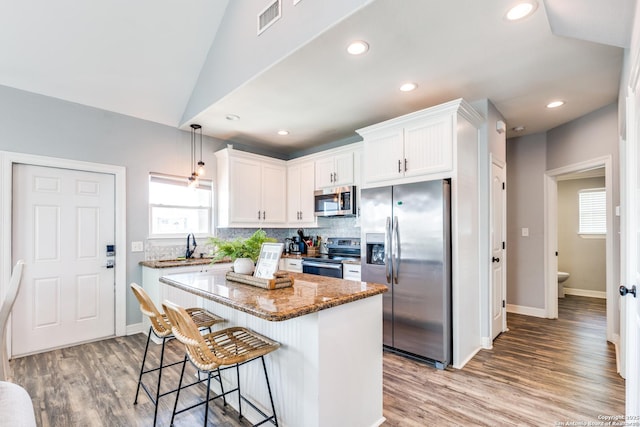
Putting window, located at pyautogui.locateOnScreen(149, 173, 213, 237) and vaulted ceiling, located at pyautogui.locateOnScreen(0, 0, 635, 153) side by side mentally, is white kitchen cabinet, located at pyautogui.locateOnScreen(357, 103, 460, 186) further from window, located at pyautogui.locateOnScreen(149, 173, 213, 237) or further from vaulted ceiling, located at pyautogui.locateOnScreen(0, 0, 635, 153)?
window, located at pyautogui.locateOnScreen(149, 173, 213, 237)

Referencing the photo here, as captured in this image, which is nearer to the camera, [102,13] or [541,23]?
[541,23]

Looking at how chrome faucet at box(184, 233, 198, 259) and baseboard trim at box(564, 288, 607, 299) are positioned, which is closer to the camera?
chrome faucet at box(184, 233, 198, 259)

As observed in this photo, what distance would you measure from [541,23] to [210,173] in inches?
155

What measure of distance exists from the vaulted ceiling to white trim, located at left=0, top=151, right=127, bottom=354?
0.70 meters

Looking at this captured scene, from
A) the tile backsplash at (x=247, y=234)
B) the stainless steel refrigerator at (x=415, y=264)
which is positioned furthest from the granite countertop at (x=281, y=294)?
the tile backsplash at (x=247, y=234)

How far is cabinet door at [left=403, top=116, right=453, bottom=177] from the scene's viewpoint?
2871 mm

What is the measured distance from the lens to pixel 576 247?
5926mm

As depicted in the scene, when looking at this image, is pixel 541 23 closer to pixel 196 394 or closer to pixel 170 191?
pixel 196 394

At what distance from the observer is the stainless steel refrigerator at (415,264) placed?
282 centimetres

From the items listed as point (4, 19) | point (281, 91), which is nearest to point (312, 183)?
point (281, 91)

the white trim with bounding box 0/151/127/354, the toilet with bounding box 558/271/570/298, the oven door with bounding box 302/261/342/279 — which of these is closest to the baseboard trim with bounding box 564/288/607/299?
the toilet with bounding box 558/271/570/298

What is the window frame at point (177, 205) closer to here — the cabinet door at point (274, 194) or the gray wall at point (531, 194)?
the cabinet door at point (274, 194)

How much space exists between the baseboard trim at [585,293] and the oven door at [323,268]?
5.07m

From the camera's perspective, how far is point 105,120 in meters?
3.62
